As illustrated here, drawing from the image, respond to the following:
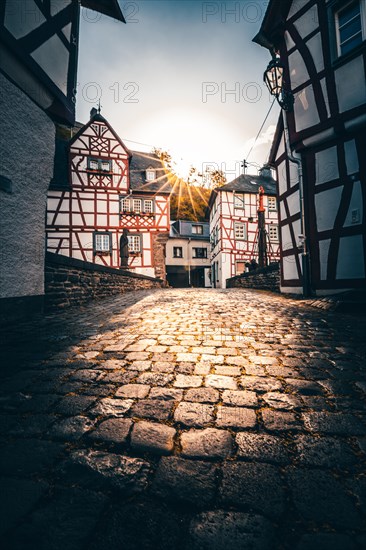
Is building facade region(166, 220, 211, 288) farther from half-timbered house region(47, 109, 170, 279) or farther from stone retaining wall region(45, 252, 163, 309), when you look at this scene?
stone retaining wall region(45, 252, 163, 309)

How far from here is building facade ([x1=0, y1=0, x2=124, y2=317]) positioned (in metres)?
3.97

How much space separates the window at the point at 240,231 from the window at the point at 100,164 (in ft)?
35.9

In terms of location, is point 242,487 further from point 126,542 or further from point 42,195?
point 42,195

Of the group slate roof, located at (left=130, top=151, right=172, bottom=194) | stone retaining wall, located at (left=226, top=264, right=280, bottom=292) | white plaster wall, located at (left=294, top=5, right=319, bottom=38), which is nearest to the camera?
white plaster wall, located at (left=294, top=5, right=319, bottom=38)

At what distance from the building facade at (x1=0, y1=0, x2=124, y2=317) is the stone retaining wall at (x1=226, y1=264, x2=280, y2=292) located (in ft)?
25.3

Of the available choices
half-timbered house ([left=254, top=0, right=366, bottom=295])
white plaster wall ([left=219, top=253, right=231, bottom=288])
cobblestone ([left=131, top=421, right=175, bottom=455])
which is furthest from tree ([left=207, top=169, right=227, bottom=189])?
cobblestone ([left=131, top=421, right=175, bottom=455])

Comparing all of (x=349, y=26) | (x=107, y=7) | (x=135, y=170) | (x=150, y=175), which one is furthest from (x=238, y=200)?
(x=107, y=7)

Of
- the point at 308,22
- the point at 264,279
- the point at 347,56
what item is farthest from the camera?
the point at 264,279

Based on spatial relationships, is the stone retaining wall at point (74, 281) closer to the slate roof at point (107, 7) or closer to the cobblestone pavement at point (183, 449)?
the cobblestone pavement at point (183, 449)

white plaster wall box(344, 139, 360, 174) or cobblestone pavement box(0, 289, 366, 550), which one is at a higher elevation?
white plaster wall box(344, 139, 360, 174)

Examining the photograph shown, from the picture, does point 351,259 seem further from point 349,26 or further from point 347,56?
point 349,26

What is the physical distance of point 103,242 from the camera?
649 inches

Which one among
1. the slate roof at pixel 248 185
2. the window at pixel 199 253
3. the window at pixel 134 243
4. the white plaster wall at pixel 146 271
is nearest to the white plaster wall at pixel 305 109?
the white plaster wall at pixel 146 271

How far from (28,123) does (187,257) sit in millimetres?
24086
